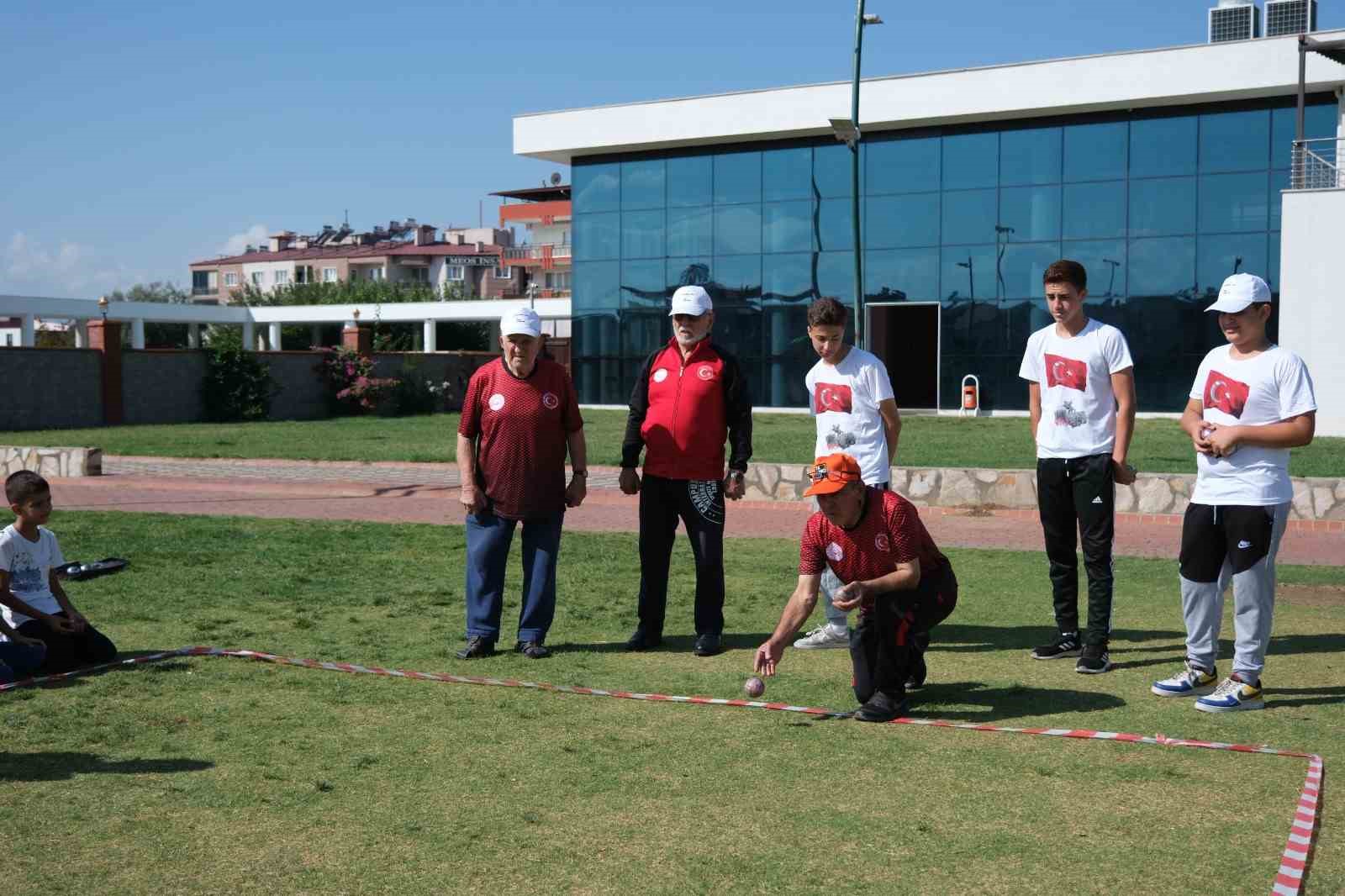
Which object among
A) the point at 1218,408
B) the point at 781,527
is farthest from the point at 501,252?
the point at 1218,408

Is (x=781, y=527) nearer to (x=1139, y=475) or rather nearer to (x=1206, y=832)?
(x=1139, y=475)

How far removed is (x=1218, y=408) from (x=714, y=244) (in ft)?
117

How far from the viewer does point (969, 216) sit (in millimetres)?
36938

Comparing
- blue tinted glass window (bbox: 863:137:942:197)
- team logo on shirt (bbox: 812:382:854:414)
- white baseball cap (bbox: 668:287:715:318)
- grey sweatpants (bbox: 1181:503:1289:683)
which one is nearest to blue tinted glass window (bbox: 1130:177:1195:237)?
blue tinted glass window (bbox: 863:137:942:197)

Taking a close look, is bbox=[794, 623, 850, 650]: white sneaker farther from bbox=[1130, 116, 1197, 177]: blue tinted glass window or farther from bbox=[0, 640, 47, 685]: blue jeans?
bbox=[1130, 116, 1197, 177]: blue tinted glass window

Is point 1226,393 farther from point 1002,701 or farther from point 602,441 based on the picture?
point 602,441

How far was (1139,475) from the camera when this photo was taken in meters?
13.6

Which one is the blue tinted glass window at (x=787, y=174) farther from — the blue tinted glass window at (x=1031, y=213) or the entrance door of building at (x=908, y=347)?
the blue tinted glass window at (x=1031, y=213)

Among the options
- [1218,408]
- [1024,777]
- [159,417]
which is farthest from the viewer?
[159,417]

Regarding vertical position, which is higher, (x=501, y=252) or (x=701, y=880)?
(x=501, y=252)

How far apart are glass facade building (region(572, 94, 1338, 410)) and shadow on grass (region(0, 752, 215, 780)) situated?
31370 millimetres

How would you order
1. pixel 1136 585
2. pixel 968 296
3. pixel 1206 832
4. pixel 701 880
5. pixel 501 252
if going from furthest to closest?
pixel 501 252
pixel 968 296
pixel 1136 585
pixel 1206 832
pixel 701 880

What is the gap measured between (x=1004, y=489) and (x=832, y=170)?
26.2 meters

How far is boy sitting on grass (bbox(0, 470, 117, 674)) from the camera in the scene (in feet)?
21.2
